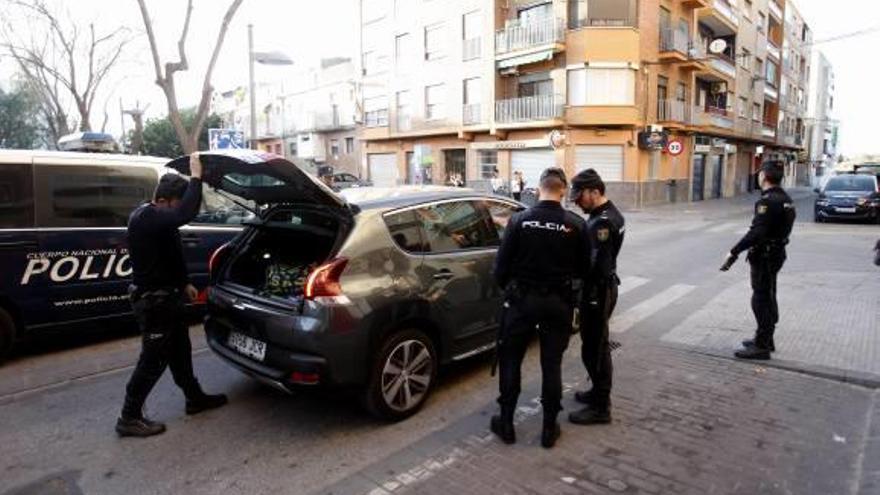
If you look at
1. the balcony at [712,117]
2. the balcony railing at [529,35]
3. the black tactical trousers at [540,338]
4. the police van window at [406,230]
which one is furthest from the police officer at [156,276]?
the balcony at [712,117]

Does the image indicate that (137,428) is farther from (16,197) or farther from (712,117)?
(712,117)

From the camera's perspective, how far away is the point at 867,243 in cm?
1418

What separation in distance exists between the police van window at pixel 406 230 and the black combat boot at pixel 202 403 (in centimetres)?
179

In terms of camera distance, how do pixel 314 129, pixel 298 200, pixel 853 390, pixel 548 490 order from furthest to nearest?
pixel 314 129
pixel 853 390
pixel 298 200
pixel 548 490

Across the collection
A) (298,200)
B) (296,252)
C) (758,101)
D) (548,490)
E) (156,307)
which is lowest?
(548,490)

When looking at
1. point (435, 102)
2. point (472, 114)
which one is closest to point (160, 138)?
point (435, 102)

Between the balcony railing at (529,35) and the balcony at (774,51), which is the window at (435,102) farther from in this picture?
the balcony at (774,51)

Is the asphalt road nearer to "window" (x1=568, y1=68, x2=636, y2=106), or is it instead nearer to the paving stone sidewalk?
the paving stone sidewalk

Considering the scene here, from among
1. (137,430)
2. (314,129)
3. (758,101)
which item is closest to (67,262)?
(137,430)

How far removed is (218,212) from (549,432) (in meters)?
4.76

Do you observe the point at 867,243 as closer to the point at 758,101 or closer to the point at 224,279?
the point at 224,279

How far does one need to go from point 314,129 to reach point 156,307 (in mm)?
42214

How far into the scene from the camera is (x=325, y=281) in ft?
12.5

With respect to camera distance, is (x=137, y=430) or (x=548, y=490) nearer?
(x=548, y=490)
